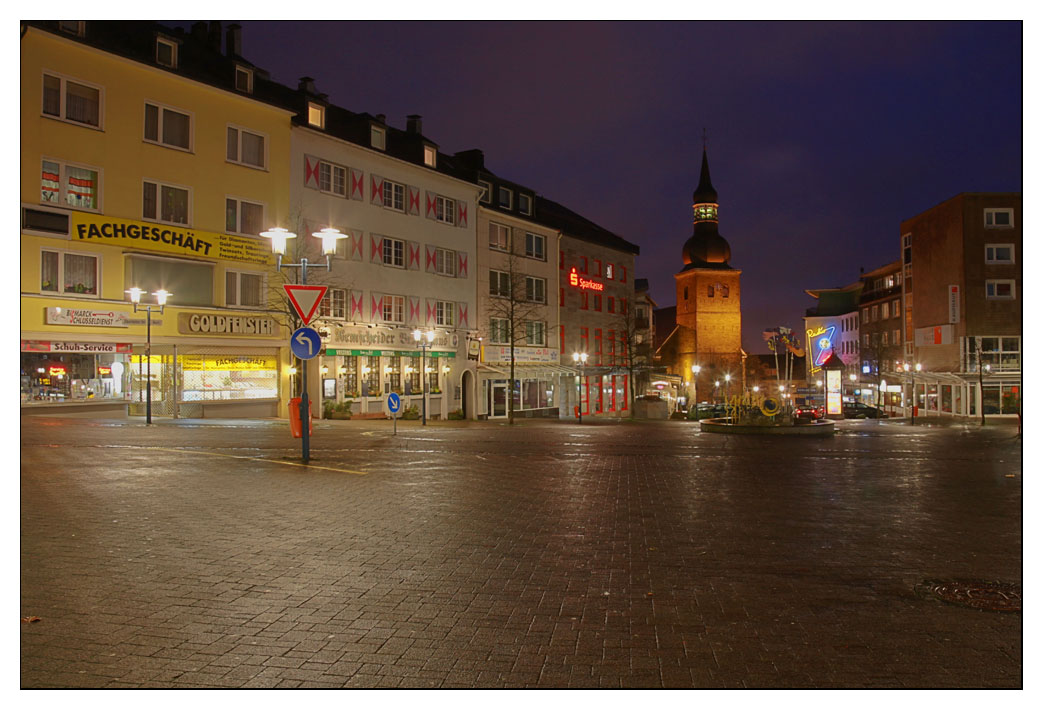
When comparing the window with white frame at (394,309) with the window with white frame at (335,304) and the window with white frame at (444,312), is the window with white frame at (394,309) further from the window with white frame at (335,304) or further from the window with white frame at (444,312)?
the window with white frame at (335,304)

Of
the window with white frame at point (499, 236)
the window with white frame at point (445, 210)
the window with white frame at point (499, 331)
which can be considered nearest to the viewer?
the window with white frame at point (445, 210)

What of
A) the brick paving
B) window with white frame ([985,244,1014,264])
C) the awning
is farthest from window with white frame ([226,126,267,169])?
window with white frame ([985,244,1014,264])

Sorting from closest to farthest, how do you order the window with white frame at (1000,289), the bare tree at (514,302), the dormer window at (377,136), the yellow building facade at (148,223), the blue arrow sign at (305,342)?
1. the blue arrow sign at (305,342)
2. the yellow building facade at (148,223)
3. the dormer window at (377,136)
4. the bare tree at (514,302)
5. the window with white frame at (1000,289)

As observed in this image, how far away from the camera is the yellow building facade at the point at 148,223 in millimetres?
26844

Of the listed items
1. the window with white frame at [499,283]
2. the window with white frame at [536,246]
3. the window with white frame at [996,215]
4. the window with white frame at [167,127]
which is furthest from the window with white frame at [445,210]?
the window with white frame at [996,215]

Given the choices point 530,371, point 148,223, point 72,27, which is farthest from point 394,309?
point 72,27

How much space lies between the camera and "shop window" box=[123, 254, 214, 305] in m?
29.5

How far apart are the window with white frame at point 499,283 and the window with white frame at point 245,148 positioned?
1656 centimetres

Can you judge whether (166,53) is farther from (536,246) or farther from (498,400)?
(536,246)

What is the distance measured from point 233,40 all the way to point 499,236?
18.4 m

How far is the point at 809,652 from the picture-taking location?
16.8 feet

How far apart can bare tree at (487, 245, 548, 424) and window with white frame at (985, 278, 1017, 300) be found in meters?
32.4

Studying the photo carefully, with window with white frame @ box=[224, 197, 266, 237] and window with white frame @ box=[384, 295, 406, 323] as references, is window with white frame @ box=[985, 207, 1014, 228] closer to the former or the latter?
window with white frame @ box=[384, 295, 406, 323]

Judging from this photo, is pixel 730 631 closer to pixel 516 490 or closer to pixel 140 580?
pixel 140 580
